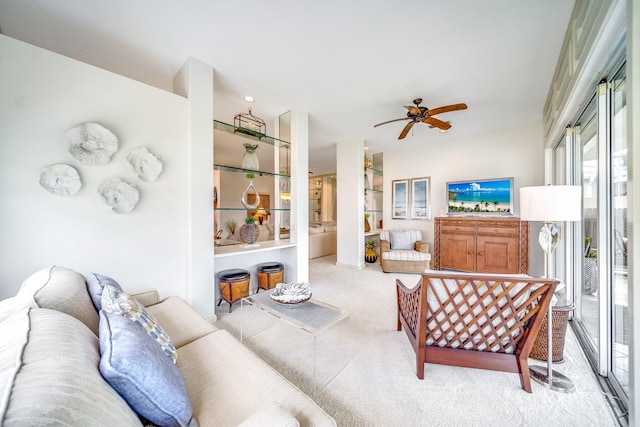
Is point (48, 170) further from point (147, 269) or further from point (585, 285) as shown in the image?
point (585, 285)

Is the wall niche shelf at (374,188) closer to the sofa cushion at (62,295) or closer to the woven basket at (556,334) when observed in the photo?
the woven basket at (556,334)

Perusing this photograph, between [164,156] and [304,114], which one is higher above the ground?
[304,114]

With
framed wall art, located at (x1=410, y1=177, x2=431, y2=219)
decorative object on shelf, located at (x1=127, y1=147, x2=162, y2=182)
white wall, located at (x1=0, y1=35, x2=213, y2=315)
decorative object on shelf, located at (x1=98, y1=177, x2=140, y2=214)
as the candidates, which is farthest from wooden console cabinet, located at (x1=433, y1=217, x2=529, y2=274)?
decorative object on shelf, located at (x1=98, y1=177, x2=140, y2=214)

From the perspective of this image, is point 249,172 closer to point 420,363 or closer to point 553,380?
point 420,363

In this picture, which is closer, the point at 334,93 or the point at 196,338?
the point at 196,338

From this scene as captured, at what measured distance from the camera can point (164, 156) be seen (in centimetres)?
228

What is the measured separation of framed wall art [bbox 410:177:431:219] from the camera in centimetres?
510

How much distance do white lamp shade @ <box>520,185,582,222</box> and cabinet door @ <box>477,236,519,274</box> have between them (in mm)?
2614

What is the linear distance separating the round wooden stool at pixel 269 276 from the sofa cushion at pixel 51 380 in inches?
92.2

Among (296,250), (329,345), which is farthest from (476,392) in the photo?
(296,250)

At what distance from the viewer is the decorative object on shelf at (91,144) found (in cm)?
179

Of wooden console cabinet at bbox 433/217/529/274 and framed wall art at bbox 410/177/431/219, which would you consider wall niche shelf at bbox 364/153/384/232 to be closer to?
framed wall art at bbox 410/177/431/219

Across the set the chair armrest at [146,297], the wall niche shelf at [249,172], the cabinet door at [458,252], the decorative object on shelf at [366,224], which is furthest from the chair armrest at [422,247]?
the chair armrest at [146,297]

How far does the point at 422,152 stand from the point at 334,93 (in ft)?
9.94
